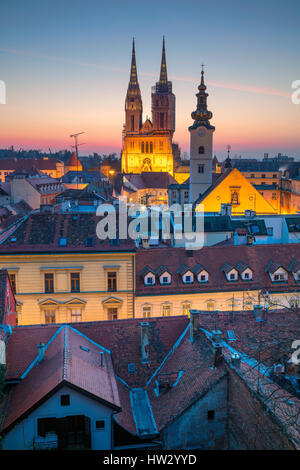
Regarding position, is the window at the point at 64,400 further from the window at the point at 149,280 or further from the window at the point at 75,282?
the window at the point at 149,280

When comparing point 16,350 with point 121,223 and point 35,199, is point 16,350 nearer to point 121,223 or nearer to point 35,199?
point 121,223

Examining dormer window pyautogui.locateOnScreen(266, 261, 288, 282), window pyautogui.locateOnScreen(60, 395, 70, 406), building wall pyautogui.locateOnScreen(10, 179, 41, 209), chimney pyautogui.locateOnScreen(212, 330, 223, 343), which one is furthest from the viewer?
building wall pyautogui.locateOnScreen(10, 179, 41, 209)

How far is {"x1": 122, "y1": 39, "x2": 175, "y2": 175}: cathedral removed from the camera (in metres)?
140

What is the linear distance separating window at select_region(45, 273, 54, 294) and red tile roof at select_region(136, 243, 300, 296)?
5.47 meters

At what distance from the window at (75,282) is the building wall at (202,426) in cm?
1454

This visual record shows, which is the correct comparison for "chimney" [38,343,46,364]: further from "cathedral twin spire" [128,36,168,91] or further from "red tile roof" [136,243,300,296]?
"cathedral twin spire" [128,36,168,91]

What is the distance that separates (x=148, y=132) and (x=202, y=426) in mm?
133053

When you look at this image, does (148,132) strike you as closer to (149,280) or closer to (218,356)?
(149,280)

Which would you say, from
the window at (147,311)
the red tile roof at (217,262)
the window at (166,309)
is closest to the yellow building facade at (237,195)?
the red tile roof at (217,262)

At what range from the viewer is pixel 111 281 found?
2870cm

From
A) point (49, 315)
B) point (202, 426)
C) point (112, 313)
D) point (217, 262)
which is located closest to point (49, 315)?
point (49, 315)

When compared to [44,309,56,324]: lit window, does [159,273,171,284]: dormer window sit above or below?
above

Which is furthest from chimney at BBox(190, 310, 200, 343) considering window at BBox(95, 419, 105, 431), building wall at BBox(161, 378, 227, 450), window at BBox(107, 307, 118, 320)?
window at BBox(107, 307, 118, 320)

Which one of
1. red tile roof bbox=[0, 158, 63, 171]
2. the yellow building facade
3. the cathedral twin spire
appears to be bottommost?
the yellow building facade
